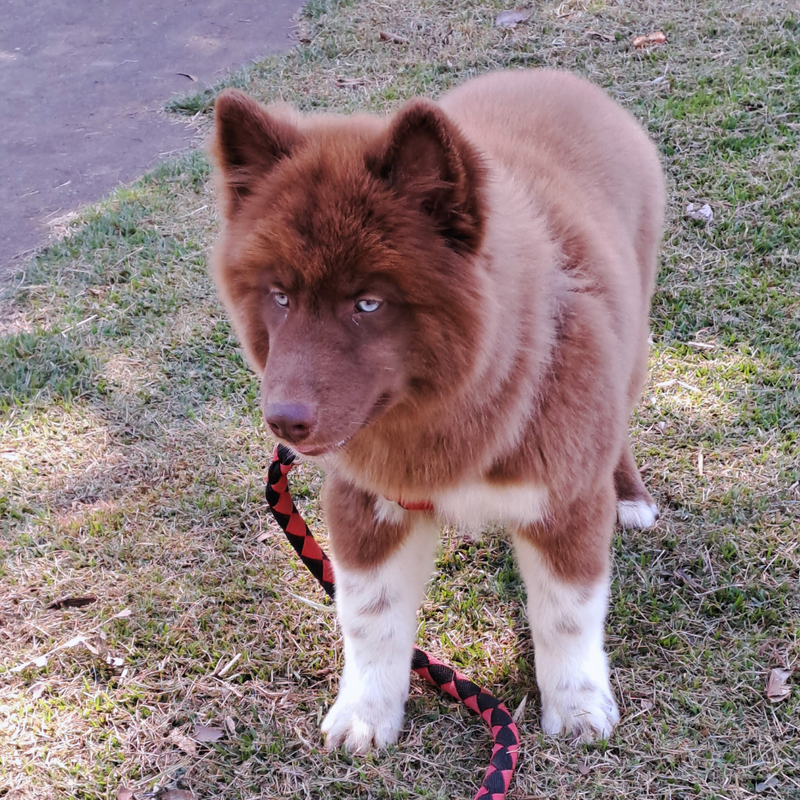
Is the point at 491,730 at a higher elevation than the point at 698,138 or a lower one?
lower

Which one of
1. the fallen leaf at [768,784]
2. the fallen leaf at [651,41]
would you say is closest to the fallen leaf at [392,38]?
the fallen leaf at [651,41]

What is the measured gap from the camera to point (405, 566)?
2846 millimetres

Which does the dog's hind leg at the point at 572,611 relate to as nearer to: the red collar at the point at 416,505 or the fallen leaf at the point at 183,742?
the red collar at the point at 416,505

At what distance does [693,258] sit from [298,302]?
3.33 meters

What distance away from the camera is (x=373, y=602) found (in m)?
2.81

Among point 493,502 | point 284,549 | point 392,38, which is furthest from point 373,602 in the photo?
point 392,38

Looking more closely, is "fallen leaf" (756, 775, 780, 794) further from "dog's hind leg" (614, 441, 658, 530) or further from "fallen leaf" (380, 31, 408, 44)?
"fallen leaf" (380, 31, 408, 44)

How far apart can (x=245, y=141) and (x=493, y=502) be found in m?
1.25

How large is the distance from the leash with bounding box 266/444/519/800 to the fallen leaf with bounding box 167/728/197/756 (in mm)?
705

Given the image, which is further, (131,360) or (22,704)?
(131,360)

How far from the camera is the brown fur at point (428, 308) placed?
2.08 meters

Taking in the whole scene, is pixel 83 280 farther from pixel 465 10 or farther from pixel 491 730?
pixel 465 10

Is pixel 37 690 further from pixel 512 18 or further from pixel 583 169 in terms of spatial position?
pixel 512 18

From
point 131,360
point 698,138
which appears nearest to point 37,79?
point 131,360
